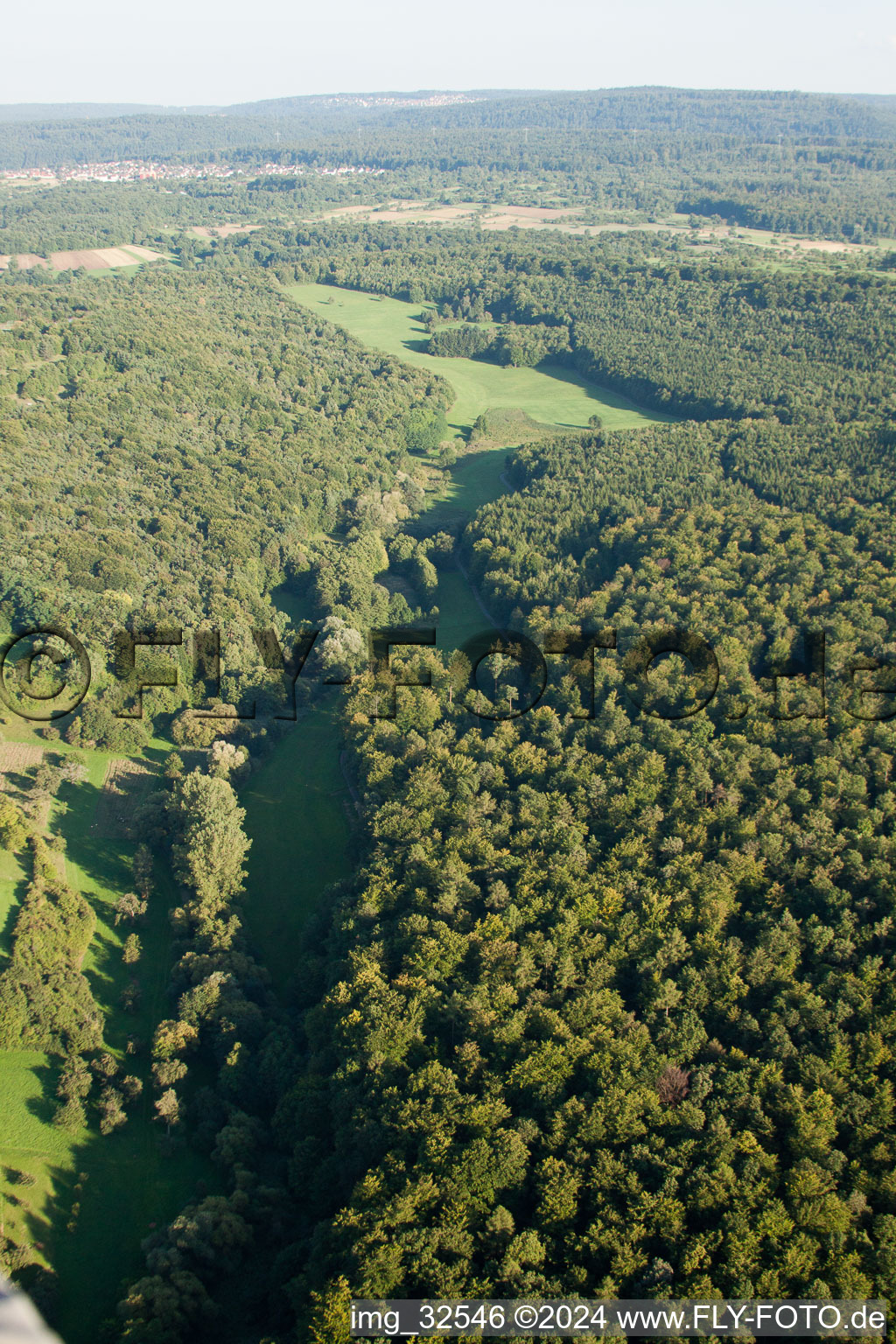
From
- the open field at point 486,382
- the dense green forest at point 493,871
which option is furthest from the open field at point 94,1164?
the open field at point 486,382

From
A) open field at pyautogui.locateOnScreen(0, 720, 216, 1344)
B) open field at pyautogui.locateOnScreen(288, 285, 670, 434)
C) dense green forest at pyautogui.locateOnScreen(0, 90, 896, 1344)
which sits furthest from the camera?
open field at pyautogui.locateOnScreen(288, 285, 670, 434)

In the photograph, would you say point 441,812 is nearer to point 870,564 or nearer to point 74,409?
point 870,564

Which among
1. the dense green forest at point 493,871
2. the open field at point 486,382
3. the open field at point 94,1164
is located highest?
the open field at point 486,382

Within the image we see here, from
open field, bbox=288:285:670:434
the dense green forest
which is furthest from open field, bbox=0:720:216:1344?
open field, bbox=288:285:670:434

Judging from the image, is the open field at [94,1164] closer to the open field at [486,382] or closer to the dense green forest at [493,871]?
the dense green forest at [493,871]

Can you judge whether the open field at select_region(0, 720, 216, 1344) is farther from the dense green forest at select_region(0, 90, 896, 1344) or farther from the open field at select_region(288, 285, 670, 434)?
the open field at select_region(288, 285, 670, 434)

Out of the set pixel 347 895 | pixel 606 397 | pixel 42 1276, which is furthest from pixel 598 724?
pixel 606 397

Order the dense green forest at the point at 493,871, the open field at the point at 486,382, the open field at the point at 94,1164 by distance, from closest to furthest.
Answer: the dense green forest at the point at 493,871
the open field at the point at 94,1164
the open field at the point at 486,382

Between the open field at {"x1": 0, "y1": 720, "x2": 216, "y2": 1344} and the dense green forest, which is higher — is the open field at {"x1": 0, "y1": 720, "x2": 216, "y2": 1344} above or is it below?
below
